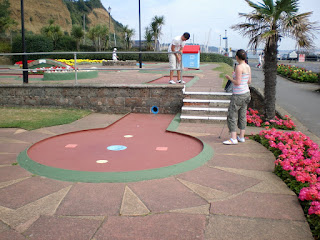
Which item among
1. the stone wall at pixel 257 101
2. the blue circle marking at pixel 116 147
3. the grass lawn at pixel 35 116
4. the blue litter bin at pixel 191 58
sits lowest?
the blue circle marking at pixel 116 147

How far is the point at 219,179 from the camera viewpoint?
4.59 m

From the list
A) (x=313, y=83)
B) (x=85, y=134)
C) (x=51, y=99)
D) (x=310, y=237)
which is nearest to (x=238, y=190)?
(x=310, y=237)

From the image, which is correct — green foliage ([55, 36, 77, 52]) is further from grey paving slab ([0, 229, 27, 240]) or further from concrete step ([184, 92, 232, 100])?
grey paving slab ([0, 229, 27, 240])

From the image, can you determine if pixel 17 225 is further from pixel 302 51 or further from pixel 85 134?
pixel 302 51

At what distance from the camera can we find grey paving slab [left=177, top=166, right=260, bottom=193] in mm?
4297

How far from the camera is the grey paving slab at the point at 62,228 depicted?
3.10 metres

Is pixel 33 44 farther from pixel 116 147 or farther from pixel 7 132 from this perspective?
pixel 116 147

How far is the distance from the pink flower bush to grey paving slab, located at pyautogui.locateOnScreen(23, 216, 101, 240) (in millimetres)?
2219

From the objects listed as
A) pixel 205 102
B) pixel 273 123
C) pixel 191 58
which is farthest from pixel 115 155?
pixel 191 58

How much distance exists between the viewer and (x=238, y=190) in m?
4.20

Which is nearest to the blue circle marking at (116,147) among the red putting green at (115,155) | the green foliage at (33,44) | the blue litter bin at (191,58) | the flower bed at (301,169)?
the red putting green at (115,155)

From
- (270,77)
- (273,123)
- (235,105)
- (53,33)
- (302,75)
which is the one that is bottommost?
(273,123)

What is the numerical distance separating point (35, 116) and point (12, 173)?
4.52 meters

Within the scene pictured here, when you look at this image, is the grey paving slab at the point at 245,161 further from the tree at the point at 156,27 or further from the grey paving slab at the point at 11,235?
the tree at the point at 156,27
